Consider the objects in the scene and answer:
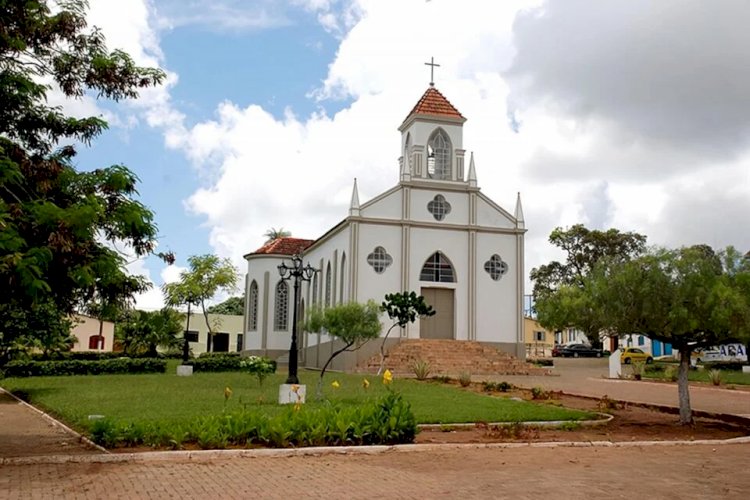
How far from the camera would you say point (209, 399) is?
60.5 feet

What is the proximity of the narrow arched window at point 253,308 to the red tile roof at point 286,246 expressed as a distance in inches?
86.6

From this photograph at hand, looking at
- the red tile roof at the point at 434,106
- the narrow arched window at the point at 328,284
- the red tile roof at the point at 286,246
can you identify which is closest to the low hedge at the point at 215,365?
the narrow arched window at the point at 328,284

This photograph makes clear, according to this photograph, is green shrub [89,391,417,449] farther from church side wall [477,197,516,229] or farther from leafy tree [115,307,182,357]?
leafy tree [115,307,182,357]

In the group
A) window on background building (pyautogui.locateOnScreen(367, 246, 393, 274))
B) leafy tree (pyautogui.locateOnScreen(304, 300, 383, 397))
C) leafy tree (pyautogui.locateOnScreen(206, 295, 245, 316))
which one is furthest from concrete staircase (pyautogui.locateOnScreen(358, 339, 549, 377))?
leafy tree (pyautogui.locateOnScreen(206, 295, 245, 316))

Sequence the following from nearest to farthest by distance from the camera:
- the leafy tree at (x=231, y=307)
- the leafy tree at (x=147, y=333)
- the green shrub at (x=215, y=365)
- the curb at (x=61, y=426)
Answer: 1. the curb at (x=61, y=426)
2. the green shrub at (x=215, y=365)
3. the leafy tree at (x=147, y=333)
4. the leafy tree at (x=231, y=307)

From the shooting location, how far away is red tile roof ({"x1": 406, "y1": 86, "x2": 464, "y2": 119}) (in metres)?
40.2

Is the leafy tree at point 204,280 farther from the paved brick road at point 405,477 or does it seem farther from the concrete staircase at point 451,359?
the paved brick road at point 405,477

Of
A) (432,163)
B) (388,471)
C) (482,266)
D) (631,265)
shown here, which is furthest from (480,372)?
(388,471)

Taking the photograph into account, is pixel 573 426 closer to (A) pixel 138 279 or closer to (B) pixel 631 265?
(B) pixel 631 265

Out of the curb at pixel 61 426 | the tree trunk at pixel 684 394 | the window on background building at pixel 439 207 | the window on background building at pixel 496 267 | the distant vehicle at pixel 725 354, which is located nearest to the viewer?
the curb at pixel 61 426

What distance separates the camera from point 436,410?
16328mm

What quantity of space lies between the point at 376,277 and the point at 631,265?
22.2m

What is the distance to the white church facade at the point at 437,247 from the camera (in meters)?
36.9

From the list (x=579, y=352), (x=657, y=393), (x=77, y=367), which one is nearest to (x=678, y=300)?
(x=657, y=393)
